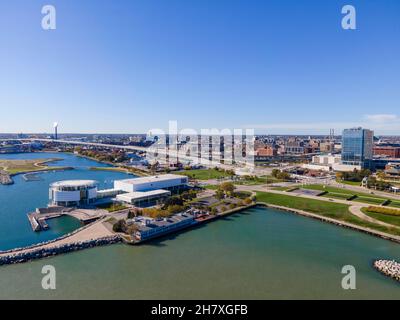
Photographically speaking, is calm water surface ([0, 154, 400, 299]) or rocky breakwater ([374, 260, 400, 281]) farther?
rocky breakwater ([374, 260, 400, 281])

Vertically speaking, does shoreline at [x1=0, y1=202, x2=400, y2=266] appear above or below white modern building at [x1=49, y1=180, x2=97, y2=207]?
below

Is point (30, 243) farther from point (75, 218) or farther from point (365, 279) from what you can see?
point (365, 279)

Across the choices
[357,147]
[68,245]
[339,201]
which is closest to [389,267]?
[339,201]

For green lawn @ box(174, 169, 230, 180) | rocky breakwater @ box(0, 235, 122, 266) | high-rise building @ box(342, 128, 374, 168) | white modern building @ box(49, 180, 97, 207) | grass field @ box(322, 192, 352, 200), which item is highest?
high-rise building @ box(342, 128, 374, 168)

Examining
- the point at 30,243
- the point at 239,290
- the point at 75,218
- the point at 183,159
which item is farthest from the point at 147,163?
the point at 239,290

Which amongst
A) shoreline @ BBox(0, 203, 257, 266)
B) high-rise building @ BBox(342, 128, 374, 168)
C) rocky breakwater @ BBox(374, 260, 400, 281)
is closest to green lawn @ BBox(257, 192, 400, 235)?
rocky breakwater @ BBox(374, 260, 400, 281)

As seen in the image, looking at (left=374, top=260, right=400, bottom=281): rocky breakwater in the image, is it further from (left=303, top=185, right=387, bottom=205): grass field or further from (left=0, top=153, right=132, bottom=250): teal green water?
(left=0, top=153, right=132, bottom=250): teal green water

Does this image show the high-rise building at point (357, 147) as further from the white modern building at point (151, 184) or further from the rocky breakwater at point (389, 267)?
the rocky breakwater at point (389, 267)

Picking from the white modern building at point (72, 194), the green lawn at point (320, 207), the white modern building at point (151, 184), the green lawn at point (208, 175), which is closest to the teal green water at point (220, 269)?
the green lawn at point (320, 207)
